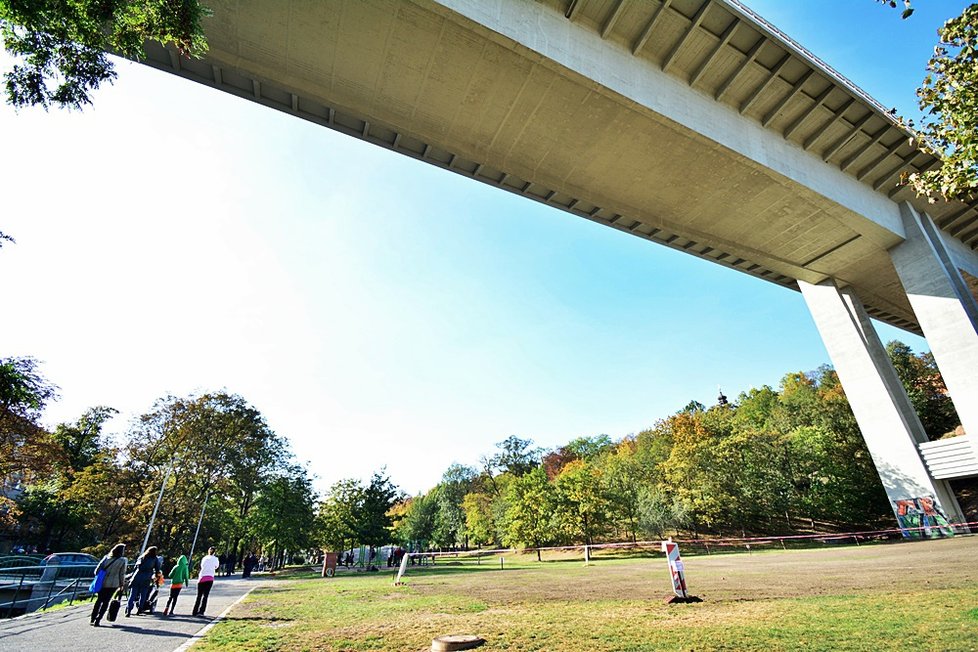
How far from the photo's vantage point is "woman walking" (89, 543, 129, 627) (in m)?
9.22

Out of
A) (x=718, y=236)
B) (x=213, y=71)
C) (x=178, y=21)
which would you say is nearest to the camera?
(x=178, y=21)

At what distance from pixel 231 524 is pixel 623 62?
167 ft

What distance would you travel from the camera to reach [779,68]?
63.4ft

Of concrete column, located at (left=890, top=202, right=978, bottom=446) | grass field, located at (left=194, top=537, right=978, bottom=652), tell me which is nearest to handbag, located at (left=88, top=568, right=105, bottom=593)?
grass field, located at (left=194, top=537, right=978, bottom=652)

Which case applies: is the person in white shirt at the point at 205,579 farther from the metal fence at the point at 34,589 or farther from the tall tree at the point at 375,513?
the tall tree at the point at 375,513

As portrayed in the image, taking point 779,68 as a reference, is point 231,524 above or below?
below

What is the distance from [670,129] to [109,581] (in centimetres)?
2332

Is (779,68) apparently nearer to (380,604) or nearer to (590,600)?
(590,600)

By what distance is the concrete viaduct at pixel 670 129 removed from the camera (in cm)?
1592

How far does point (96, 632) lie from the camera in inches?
329

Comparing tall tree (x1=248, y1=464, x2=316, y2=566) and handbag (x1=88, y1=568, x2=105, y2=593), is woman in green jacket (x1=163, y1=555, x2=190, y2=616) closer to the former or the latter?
handbag (x1=88, y1=568, x2=105, y2=593)

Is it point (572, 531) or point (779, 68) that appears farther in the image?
point (572, 531)

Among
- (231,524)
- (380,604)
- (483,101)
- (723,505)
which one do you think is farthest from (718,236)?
(231,524)

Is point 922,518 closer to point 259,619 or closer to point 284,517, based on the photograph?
point 259,619
